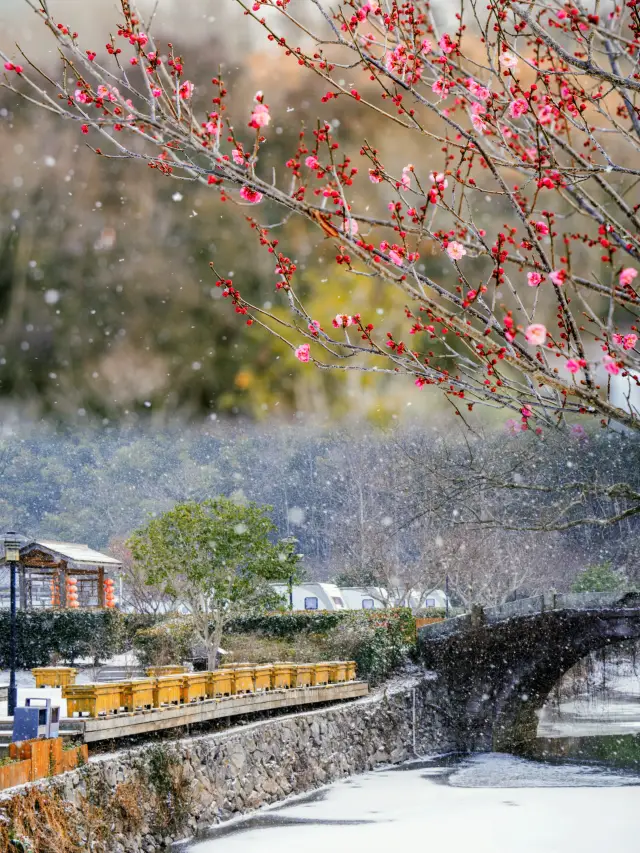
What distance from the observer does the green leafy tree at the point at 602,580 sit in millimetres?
37844

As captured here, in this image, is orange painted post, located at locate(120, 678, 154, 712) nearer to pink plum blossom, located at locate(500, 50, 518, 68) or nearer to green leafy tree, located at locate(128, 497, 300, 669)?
green leafy tree, located at locate(128, 497, 300, 669)

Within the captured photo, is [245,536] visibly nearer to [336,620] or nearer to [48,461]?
[336,620]

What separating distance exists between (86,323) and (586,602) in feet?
66.5

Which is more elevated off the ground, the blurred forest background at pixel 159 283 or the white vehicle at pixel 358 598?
the blurred forest background at pixel 159 283

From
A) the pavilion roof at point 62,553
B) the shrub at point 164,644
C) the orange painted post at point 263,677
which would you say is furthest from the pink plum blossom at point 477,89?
the pavilion roof at point 62,553

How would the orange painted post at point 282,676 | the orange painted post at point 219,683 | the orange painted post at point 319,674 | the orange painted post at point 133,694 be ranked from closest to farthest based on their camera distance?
the orange painted post at point 133,694, the orange painted post at point 219,683, the orange painted post at point 282,676, the orange painted post at point 319,674

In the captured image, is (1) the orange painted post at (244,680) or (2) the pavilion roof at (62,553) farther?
(2) the pavilion roof at (62,553)

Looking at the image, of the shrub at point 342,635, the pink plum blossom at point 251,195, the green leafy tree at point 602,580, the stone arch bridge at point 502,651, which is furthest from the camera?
the green leafy tree at point 602,580

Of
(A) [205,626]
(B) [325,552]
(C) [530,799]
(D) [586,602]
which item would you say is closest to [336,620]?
(A) [205,626]

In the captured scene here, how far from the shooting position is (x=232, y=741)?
1666cm

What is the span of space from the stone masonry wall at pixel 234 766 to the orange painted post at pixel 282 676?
0.82m

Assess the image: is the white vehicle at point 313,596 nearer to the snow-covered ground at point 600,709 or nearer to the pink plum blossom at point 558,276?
the snow-covered ground at point 600,709

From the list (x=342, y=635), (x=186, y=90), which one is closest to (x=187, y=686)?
(x=342, y=635)

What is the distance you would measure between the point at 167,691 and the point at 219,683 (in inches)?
88.5
